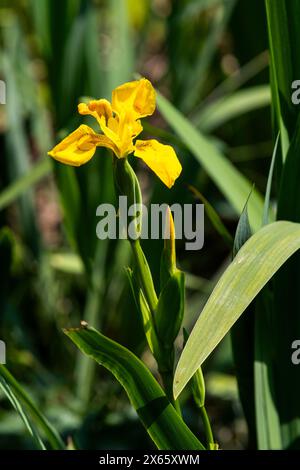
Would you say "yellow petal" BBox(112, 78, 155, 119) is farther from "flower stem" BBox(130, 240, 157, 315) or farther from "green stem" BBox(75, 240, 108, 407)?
"green stem" BBox(75, 240, 108, 407)

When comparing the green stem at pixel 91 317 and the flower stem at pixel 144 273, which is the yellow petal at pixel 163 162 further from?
the green stem at pixel 91 317

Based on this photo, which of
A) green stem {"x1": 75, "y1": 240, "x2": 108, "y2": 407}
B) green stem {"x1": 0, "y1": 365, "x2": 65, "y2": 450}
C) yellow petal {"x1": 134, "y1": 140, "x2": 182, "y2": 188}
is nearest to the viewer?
yellow petal {"x1": 134, "y1": 140, "x2": 182, "y2": 188}

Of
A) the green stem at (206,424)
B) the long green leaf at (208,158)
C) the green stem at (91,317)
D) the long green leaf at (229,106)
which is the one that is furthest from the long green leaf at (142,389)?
the long green leaf at (229,106)

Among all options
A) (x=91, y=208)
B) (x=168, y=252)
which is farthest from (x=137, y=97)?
(x=91, y=208)

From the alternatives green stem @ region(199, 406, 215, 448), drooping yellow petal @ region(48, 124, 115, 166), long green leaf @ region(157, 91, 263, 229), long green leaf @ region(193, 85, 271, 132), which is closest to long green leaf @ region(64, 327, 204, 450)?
green stem @ region(199, 406, 215, 448)

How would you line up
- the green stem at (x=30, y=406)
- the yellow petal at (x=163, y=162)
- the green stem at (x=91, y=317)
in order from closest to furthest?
the yellow petal at (x=163, y=162), the green stem at (x=30, y=406), the green stem at (x=91, y=317)

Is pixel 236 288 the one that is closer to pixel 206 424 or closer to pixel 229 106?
pixel 206 424

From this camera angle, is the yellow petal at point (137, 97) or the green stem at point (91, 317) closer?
the yellow petal at point (137, 97)
